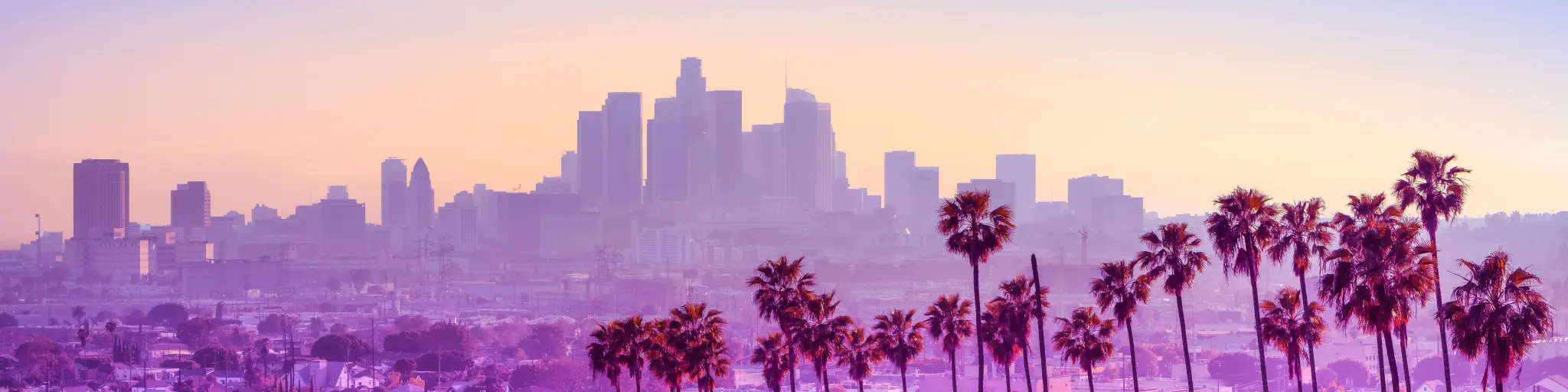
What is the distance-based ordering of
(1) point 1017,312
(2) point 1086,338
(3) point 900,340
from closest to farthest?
(2) point 1086,338, (1) point 1017,312, (3) point 900,340

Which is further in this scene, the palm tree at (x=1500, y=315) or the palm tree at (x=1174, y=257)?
the palm tree at (x=1174, y=257)

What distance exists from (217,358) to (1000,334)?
126790 mm

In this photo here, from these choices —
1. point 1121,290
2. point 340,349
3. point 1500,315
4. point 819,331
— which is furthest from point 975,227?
point 340,349

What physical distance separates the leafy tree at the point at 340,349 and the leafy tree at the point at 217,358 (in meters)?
6.91

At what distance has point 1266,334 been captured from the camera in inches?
1753

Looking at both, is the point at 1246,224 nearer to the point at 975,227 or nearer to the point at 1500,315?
the point at 975,227

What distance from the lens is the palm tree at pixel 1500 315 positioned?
109ft

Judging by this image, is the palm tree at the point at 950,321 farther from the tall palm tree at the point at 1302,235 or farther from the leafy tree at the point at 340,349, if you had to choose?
the leafy tree at the point at 340,349

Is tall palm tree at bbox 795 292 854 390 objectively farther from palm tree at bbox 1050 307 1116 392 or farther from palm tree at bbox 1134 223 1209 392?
palm tree at bbox 1134 223 1209 392

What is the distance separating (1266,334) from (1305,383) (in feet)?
319

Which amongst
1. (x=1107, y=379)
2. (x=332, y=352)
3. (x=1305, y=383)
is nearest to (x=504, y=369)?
(x=332, y=352)

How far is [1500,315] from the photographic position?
33.2 metres

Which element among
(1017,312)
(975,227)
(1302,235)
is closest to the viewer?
(1302,235)

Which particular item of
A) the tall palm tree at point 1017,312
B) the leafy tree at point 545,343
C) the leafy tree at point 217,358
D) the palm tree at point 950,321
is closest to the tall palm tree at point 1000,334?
the tall palm tree at point 1017,312
